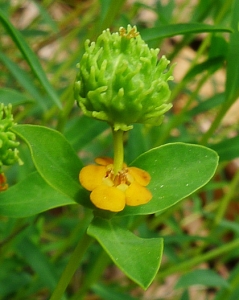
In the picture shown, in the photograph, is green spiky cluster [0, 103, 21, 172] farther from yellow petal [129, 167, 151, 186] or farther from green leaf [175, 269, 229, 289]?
green leaf [175, 269, 229, 289]

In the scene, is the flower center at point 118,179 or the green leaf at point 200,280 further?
the green leaf at point 200,280

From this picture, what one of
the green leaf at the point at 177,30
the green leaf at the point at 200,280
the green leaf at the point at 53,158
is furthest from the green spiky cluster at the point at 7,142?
the green leaf at the point at 200,280

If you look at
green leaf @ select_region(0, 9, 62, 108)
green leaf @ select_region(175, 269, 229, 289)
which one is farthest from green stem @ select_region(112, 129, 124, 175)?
green leaf @ select_region(175, 269, 229, 289)

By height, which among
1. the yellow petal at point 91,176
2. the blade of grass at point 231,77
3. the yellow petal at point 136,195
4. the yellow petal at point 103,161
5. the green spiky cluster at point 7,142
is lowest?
the blade of grass at point 231,77

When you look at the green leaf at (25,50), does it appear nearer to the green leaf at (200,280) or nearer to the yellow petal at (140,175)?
the yellow petal at (140,175)

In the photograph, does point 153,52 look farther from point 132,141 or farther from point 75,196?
point 132,141
